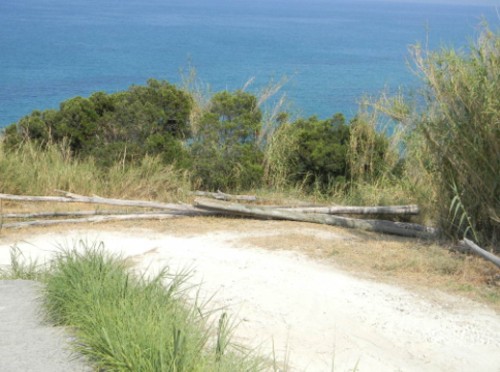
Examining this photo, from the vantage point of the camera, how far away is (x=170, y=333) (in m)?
5.03

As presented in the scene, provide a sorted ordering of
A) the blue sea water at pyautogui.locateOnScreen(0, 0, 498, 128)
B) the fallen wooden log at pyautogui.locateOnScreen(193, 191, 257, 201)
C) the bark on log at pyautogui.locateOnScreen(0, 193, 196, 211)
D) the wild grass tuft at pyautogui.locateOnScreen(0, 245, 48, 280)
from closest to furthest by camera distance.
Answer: the wild grass tuft at pyautogui.locateOnScreen(0, 245, 48, 280) < the bark on log at pyautogui.locateOnScreen(0, 193, 196, 211) < the fallen wooden log at pyautogui.locateOnScreen(193, 191, 257, 201) < the blue sea water at pyautogui.locateOnScreen(0, 0, 498, 128)

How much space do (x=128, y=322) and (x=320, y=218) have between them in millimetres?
5131

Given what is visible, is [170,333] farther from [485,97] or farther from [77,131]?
[77,131]

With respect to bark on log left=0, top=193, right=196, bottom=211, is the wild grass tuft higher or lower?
lower

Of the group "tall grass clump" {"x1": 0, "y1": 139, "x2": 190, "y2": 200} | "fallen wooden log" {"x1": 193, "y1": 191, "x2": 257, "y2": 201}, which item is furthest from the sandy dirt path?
"fallen wooden log" {"x1": 193, "y1": 191, "x2": 257, "y2": 201}

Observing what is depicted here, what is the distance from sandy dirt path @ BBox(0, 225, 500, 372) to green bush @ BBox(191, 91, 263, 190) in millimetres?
4551

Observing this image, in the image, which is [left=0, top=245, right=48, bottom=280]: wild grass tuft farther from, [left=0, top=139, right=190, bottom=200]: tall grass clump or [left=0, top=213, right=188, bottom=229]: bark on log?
[left=0, top=139, right=190, bottom=200]: tall grass clump

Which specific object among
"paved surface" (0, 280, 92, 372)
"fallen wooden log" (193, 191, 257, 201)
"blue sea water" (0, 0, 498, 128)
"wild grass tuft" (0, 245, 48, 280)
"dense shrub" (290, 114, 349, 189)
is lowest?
"paved surface" (0, 280, 92, 372)

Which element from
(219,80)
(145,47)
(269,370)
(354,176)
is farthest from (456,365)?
(145,47)

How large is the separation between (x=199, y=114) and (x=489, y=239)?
7330 millimetres

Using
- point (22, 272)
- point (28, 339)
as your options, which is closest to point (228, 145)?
point (22, 272)

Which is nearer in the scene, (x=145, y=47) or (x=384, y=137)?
(x=384, y=137)

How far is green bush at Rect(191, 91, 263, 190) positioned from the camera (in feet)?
42.8

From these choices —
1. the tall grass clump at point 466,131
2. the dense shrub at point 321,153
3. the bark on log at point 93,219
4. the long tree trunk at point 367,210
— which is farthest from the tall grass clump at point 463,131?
the dense shrub at point 321,153
